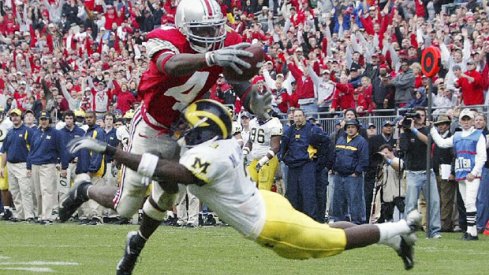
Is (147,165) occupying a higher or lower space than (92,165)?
higher

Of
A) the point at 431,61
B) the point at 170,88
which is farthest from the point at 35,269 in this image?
the point at 431,61

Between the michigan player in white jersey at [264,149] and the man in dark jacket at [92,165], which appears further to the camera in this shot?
the man in dark jacket at [92,165]

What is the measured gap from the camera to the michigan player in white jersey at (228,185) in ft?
25.7

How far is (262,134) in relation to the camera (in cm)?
1728

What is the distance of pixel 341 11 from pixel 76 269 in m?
14.1

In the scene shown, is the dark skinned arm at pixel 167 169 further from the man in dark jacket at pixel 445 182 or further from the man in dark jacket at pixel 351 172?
the man in dark jacket at pixel 351 172

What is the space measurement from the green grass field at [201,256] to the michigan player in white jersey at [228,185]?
258 centimetres

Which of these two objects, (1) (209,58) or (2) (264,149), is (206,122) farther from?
(2) (264,149)

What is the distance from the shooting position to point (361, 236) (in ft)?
26.8

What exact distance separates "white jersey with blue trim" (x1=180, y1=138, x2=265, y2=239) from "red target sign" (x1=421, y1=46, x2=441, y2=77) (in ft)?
23.8

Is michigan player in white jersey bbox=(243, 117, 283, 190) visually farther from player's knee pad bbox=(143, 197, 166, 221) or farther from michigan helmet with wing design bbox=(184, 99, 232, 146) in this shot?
michigan helmet with wing design bbox=(184, 99, 232, 146)

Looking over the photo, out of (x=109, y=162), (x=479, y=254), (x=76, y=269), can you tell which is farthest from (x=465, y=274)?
(x=109, y=162)

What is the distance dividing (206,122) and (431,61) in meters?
7.58

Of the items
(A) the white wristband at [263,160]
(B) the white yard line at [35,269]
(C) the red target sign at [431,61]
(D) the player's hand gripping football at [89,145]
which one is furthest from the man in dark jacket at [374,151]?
(D) the player's hand gripping football at [89,145]
